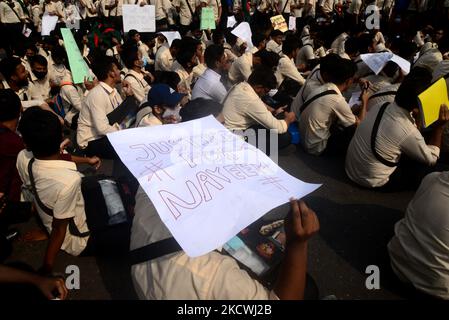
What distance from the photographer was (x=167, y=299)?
1.34m

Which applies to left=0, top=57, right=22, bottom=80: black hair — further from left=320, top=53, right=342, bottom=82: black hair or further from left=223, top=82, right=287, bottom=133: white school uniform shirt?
left=320, top=53, right=342, bottom=82: black hair

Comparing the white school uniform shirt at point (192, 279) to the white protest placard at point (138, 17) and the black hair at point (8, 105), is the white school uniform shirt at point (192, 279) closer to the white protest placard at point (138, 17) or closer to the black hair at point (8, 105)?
the black hair at point (8, 105)

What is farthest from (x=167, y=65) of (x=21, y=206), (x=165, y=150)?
(x=165, y=150)

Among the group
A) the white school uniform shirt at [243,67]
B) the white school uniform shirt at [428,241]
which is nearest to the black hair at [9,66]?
the white school uniform shirt at [243,67]

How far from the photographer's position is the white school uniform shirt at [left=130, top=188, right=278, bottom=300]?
4.29ft

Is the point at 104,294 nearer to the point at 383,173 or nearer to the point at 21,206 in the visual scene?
the point at 21,206

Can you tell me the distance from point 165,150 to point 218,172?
1.20 ft

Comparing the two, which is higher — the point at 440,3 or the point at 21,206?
the point at 440,3

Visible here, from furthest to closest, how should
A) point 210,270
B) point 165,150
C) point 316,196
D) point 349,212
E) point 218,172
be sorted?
point 316,196, point 349,212, point 165,150, point 218,172, point 210,270

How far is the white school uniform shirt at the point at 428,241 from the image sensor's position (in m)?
2.08

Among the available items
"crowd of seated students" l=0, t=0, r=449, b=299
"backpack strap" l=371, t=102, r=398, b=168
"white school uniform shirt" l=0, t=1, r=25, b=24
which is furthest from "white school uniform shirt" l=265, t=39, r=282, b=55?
"white school uniform shirt" l=0, t=1, r=25, b=24

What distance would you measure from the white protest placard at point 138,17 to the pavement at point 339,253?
204 inches

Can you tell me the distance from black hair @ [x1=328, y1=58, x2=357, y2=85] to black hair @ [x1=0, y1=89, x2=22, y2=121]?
3520 mm

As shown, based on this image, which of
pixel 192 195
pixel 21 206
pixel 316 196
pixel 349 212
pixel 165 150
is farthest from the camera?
pixel 316 196
